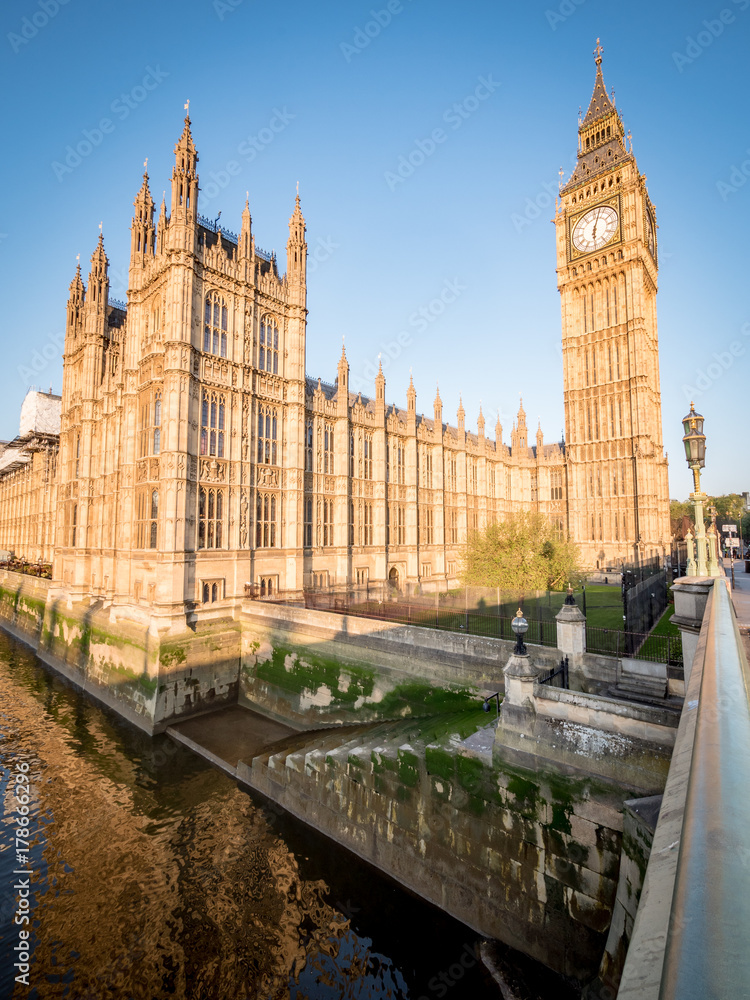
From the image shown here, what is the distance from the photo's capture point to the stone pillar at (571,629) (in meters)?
15.7

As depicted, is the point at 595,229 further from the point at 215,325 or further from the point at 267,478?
the point at 267,478

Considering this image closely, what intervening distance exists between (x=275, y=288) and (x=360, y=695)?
25.9m

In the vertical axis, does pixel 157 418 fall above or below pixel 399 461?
above

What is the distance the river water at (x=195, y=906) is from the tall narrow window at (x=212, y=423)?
16.6m

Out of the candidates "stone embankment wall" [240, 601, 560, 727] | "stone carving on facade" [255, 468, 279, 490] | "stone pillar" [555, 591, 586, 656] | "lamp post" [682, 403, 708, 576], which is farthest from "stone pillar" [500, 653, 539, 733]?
"stone carving on facade" [255, 468, 279, 490]

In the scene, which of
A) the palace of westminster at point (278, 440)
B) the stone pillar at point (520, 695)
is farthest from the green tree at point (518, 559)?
the stone pillar at point (520, 695)

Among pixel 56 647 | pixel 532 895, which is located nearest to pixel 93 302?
pixel 56 647

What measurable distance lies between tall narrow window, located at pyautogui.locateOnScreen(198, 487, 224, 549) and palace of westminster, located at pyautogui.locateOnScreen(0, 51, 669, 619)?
0.12 meters

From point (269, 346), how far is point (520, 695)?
89.1 feet

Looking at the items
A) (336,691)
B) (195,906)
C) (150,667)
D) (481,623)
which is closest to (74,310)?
(150,667)

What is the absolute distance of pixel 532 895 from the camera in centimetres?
1144

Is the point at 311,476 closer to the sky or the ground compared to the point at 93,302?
closer to the ground

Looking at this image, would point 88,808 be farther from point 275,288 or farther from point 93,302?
point 93,302

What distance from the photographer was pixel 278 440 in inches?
1268
